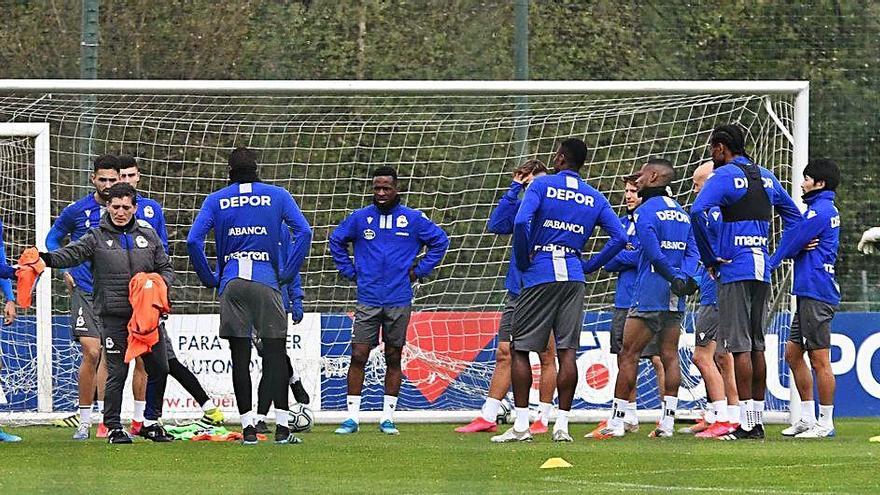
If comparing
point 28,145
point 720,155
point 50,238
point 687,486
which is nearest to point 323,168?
point 28,145

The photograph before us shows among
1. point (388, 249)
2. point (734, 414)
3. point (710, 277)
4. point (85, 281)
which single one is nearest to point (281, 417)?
point (388, 249)

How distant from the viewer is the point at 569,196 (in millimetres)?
12344

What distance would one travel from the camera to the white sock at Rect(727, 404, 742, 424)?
506 inches

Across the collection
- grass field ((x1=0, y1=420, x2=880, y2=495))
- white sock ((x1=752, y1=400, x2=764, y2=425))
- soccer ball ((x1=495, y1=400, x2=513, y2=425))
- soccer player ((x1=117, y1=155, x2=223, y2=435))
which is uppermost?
soccer player ((x1=117, y1=155, x2=223, y2=435))

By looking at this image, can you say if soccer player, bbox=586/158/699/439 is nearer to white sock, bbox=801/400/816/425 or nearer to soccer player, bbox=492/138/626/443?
soccer player, bbox=492/138/626/443

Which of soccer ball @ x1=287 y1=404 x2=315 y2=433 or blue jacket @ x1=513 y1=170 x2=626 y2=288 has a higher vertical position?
blue jacket @ x1=513 y1=170 x2=626 y2=288

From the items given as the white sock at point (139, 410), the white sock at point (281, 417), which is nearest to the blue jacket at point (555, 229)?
the white sock at point (281, 417)

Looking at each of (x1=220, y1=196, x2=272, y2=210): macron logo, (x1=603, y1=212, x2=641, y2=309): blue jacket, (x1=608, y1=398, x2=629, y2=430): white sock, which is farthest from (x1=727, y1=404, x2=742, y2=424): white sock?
(x1=220, y1=196, x2=272, y2=210): macron logo

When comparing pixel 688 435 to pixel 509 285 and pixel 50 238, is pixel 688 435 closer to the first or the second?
pixel 509 285

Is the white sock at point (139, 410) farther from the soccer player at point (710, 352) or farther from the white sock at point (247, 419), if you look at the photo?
the soccer player at point (710, 352)

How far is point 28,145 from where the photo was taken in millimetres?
15719

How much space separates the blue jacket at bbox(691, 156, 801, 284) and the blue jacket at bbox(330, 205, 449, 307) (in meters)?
2.33

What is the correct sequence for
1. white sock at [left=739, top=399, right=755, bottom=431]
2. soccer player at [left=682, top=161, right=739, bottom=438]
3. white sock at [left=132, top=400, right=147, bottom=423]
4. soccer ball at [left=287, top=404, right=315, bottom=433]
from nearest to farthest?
white sock at [left=739, top=399, right=755, bottom=431] → soccer player at [left=682, top=161, right=739, bottom=438] → white sock at [left=132, top=400, right=147, bottom=423] → soccer ball at [left=287, top=404, right=315, bottom=433]

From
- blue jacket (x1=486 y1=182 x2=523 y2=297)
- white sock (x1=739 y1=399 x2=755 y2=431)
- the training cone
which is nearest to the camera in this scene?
the training cone
